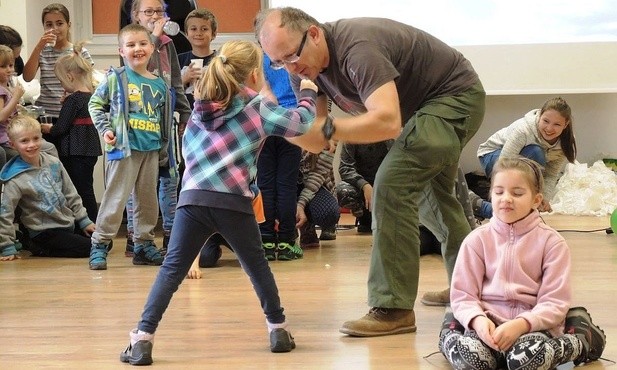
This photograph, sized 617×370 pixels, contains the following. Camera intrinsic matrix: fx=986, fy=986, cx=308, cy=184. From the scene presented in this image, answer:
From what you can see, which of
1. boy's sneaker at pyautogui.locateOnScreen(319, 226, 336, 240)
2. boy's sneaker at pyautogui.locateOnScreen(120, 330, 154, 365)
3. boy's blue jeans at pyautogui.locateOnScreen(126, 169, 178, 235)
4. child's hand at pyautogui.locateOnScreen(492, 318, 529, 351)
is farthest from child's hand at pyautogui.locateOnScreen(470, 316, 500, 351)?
boy's sneaker at pyautogui.locateOnScreen(319, 226, 336, 240)

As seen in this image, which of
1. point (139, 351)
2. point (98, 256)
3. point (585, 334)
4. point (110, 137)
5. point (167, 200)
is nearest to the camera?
point (585, 334)

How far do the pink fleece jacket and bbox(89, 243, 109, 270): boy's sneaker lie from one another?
252cm

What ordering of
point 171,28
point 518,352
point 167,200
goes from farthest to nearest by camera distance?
point 171,28 → point 167,200 → point 518,352

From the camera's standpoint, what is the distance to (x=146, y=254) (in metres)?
4.93

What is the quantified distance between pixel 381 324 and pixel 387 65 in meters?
0.80

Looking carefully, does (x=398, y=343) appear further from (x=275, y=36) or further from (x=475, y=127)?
(x=275, y=36)

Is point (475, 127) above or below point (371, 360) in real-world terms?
above

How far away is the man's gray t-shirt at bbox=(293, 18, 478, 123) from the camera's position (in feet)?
9.49

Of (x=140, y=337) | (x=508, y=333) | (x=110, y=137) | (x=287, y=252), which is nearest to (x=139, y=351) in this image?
(x=140, y=337)

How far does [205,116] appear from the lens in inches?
114

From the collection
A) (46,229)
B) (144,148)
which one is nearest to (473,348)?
(144,148)

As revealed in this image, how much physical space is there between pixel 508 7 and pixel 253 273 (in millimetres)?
4868

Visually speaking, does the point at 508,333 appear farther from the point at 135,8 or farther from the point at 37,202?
the point at 37,202

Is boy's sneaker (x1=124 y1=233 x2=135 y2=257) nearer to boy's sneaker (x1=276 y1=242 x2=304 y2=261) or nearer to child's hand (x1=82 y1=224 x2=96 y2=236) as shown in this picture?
child's hand (x1=82 y1=224 x2=96 y2=236)
